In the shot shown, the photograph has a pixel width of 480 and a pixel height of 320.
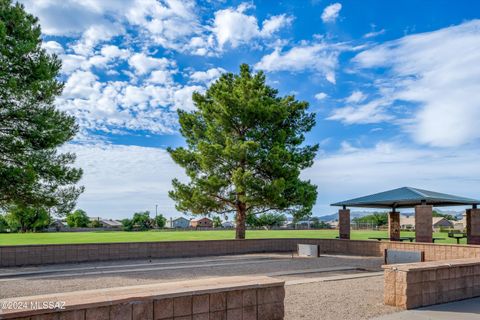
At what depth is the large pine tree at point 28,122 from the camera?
52.0 ft

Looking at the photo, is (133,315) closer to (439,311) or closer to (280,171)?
(439,311)

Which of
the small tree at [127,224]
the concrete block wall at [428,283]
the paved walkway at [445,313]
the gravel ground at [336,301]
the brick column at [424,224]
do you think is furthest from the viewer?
the small tree at [127,224]

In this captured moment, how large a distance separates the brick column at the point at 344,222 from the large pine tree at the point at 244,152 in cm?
170

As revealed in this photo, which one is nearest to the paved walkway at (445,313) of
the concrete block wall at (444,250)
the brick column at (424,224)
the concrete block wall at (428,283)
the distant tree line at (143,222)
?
the concrete block wall at (428,283)

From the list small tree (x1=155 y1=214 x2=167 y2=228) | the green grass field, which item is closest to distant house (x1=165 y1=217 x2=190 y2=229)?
small tree (x1=155 y1=214 x2=167 y2=228)

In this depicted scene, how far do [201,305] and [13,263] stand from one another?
515 inches

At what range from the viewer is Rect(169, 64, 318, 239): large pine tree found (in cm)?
2162

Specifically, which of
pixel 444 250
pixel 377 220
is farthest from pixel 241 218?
pixel 377 220

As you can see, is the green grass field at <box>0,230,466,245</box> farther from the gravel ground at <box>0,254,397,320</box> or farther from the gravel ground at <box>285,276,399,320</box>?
the gravel ground at <box>285,276,399,320</box>

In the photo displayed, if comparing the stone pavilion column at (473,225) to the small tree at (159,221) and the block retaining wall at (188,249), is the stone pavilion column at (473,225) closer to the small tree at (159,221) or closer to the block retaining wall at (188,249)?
the block retaining wall at (188,249)

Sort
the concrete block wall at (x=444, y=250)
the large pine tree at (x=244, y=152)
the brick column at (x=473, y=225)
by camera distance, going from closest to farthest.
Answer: the concrete block wall at (x=444, y=250) → the brick column at (x=473, y=225) → the large pine tree at (x=244, y=152)

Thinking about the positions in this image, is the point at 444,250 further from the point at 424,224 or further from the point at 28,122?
the point at 28,122

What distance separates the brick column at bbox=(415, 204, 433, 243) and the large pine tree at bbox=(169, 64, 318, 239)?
5.87 metres

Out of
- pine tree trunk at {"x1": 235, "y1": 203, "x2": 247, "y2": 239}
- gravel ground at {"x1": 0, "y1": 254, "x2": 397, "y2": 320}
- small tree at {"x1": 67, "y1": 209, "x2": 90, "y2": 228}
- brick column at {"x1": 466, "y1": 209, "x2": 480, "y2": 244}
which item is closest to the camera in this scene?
→ gravel ground at {"x1": 0, "y1": 254, "x2": 397, "y2": 320}
